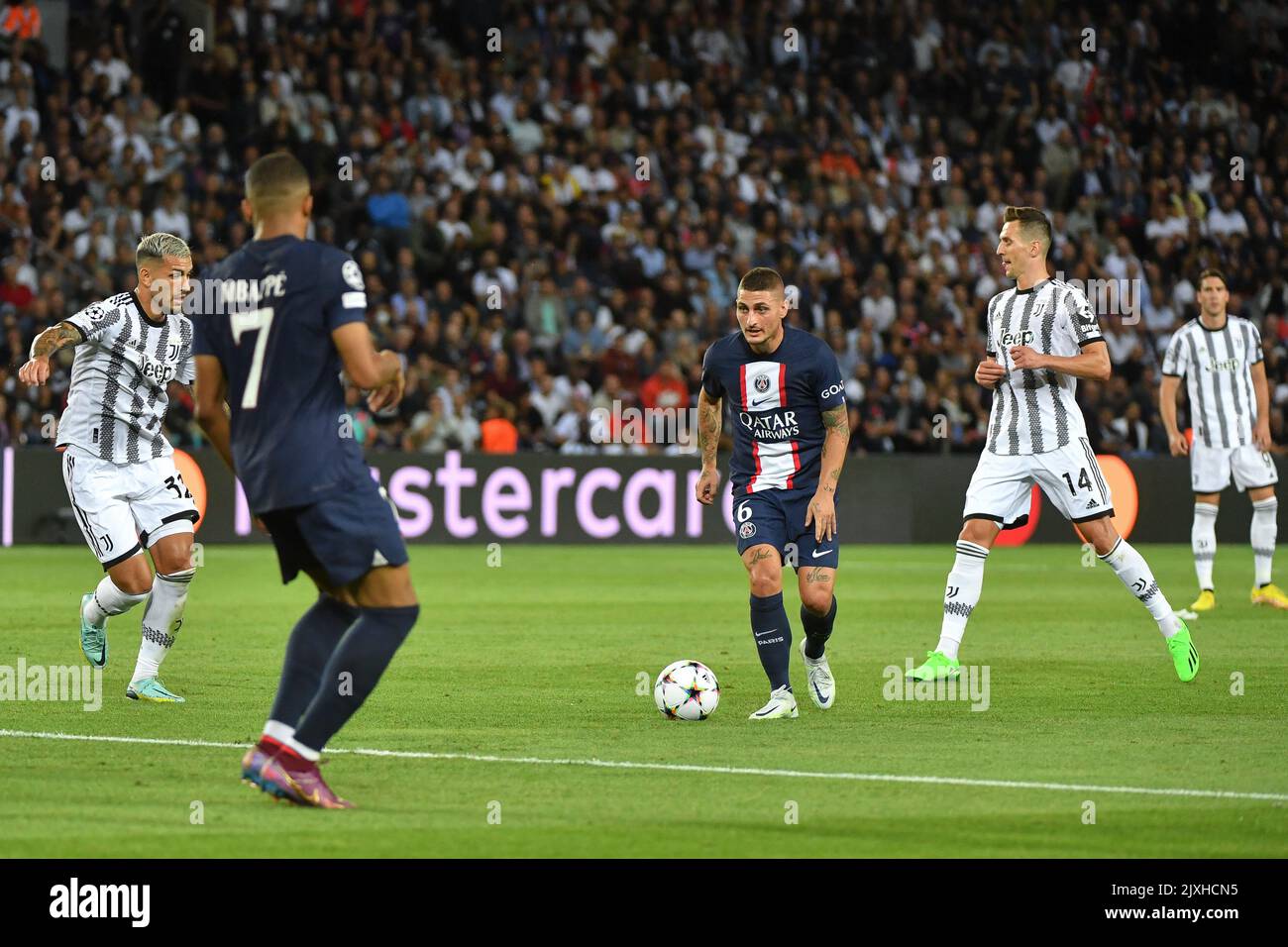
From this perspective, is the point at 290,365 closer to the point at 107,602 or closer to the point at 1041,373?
the point at 107,602

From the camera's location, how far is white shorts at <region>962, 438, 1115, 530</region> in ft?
33.5

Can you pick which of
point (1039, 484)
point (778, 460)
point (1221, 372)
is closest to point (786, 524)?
point (778, 460)

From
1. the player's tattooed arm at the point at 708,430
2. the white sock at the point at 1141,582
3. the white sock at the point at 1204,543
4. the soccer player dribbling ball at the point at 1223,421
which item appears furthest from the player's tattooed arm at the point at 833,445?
the white sock at the point at 1204,543

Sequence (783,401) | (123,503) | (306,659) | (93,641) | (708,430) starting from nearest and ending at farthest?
(306,659) < (783,401) < (708,430) < (123,503) < (93,641)

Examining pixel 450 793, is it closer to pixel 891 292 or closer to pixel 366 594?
pixel 366 594

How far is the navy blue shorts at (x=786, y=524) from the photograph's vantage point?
8922 mm

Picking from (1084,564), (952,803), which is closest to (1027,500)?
(952,803)

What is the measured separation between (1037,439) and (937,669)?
4.41ft

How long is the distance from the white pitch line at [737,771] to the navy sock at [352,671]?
3.92 feet

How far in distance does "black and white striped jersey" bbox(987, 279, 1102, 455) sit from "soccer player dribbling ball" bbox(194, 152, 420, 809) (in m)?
4.80

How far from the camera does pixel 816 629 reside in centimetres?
902

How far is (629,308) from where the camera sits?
25.0 metres

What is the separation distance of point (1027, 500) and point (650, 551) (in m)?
11.4

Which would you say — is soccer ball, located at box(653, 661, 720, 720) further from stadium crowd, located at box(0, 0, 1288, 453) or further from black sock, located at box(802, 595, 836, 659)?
stadium crowd, located at box(0, 0, 1288, 453)
